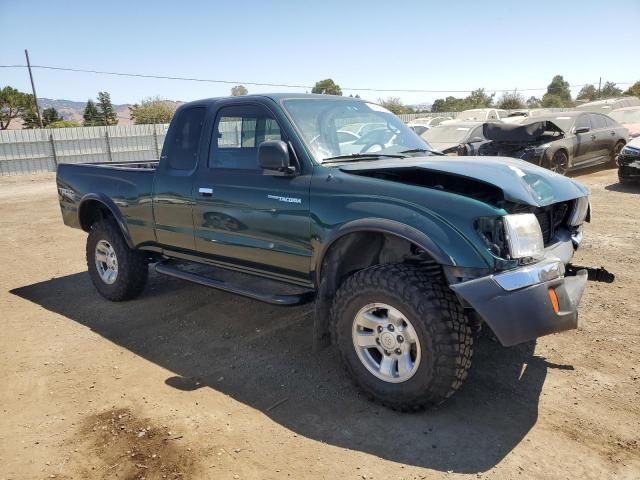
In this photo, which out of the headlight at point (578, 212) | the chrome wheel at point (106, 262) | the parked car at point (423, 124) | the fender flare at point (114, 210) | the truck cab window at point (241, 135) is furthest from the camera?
the parked car at point (423, 124)

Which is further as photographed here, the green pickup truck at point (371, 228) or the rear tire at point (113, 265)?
the rear tire at point (113, 265)

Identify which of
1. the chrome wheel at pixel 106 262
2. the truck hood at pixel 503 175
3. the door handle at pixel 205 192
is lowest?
the chrome wheel at pixel 106 262

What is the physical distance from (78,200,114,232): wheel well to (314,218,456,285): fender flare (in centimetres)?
311

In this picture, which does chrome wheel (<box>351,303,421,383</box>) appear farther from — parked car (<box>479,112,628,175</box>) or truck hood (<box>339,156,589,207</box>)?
parked car (<box>479,112,628,175</box>)

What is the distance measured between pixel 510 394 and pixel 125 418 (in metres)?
2.52

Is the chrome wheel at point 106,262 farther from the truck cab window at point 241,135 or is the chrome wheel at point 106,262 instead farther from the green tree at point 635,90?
the green tree at point 635,90

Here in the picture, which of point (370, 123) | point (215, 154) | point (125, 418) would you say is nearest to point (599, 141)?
point (370, 123)

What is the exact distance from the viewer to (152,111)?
194 feet

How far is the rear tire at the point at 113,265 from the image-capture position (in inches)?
216

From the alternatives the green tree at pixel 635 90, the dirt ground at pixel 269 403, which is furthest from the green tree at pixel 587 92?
the dirt ground at pixel 269 403

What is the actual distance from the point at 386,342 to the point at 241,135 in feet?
6.94

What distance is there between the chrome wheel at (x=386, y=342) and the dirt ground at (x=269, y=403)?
0.27 meters

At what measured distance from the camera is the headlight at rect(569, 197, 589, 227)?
381cm

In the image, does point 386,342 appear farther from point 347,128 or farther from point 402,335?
point 347,128
